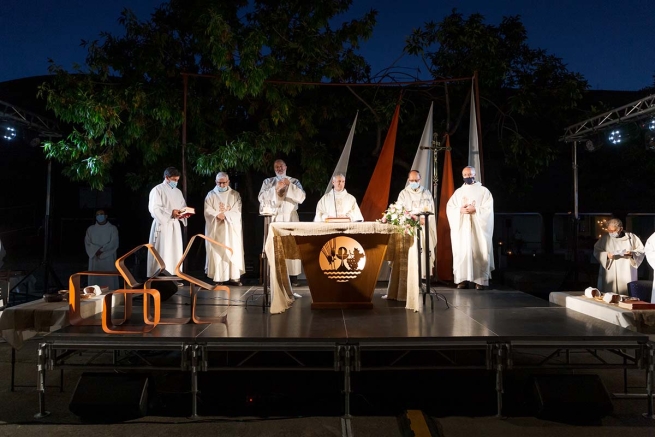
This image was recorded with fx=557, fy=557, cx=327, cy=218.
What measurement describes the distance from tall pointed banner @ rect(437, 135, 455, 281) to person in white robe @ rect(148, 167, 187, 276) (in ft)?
14.4

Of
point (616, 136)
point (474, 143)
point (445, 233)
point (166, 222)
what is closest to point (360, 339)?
point (166, 222)

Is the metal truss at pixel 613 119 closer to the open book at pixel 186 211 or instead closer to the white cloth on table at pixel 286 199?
the white cloth on table at pixel 286 199

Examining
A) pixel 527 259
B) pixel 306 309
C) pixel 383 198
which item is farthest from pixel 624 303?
pixel 527 259

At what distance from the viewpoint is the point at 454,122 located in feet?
39.3

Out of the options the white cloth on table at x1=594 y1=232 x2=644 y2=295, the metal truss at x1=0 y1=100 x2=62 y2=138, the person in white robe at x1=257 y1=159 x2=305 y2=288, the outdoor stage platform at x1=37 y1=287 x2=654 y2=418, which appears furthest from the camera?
the white cloth on table at x1=594 y1=232 x2=644 y2=295

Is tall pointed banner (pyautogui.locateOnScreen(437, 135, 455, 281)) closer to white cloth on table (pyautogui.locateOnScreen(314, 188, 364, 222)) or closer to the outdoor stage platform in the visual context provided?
white cloth on table (pyautogui.locateOnScreen(314, 188, 364, 222))

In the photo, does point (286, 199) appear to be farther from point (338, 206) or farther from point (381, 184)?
point (381, 184)

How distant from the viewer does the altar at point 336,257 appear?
6172 millimetres

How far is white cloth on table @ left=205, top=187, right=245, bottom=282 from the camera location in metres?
8.88

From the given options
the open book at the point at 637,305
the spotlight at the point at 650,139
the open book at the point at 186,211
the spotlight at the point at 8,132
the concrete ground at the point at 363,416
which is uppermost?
the spotlight at the point at 8,132

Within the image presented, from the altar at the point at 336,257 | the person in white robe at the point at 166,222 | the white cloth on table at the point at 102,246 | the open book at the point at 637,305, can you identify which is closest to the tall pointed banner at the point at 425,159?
the altar at the point at 336,257

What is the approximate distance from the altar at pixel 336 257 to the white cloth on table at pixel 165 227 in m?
2.86

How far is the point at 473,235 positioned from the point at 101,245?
7024mm

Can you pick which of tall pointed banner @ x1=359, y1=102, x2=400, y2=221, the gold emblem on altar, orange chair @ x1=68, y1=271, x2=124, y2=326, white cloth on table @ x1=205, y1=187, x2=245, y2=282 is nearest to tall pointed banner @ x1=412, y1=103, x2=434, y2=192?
tall pointed banner @ x1=359, y1=102, x2=400, y2=221
